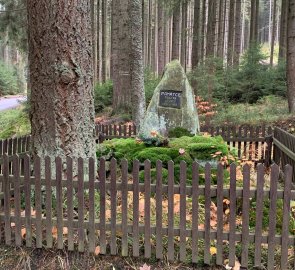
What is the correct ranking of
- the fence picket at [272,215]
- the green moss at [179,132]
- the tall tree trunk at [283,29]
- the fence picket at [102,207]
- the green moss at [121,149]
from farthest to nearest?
1. the tall tree trunk at [283,29]
2. the green moss at [179,132]
3. the green moss at [121,149]
4. the fence picket at [102,207]
5. the fence picket at [272,215]

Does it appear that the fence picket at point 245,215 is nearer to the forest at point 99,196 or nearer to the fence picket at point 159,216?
the forest at point 99,196

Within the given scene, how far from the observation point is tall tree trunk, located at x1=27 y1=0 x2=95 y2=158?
4.83m

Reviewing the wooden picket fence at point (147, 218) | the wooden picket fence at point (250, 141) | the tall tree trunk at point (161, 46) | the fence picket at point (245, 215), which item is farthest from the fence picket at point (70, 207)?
the tall tree trunk at point (161, 46)

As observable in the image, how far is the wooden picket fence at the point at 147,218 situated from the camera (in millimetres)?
4113

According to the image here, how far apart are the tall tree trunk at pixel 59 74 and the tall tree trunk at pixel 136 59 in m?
6.34

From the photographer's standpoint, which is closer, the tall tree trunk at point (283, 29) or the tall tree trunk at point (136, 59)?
the tall tree trunk at point (136, 59)

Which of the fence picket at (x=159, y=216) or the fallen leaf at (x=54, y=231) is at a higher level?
the fence picket at (x=159, y=216)

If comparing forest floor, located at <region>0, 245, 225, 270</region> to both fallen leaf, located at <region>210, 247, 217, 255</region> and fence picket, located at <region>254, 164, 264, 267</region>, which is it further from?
fence picket, located at <region>254, 164, 264, 267</region>

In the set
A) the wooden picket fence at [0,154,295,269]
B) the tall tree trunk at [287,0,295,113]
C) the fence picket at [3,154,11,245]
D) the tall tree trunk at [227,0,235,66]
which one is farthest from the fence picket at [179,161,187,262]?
the tall tree trunk at [227,0,235,66]

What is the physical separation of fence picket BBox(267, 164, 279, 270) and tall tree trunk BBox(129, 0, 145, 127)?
8016 millimetres

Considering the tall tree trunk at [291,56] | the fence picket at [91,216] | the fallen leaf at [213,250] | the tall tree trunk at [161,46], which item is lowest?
the fallen leaf at [213,250]

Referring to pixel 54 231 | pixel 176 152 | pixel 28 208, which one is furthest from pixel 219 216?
pixel 176 152

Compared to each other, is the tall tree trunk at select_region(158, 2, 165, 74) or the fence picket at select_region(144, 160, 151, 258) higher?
the tall tree trunk at select_region(158, 2, 165, 74)

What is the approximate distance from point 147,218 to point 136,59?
8.03 metres
